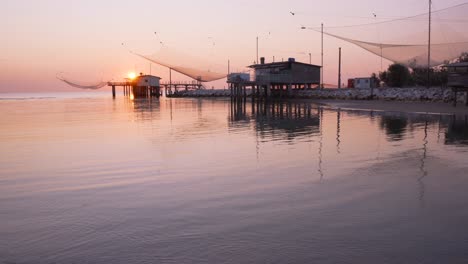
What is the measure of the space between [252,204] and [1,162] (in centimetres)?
956

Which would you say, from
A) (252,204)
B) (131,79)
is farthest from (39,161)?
(131,79)

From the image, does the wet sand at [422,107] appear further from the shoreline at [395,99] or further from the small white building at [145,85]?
the small white building at [145,85]

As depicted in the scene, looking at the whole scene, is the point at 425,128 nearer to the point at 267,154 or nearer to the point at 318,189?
the point at 267,154

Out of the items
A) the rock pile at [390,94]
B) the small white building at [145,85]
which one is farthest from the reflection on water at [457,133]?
the small white building at [145,85]

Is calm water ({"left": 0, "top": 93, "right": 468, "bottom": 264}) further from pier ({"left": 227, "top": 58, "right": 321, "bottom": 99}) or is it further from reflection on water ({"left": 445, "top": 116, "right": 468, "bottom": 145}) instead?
pier ({"left": 227, "top": 58, "right": 321, "bottom": 99})

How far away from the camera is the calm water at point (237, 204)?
540 centimetres

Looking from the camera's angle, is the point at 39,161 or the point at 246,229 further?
the point at 39,161

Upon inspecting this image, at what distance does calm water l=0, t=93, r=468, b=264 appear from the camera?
5402 mm

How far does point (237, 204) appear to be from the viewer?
7.59 m

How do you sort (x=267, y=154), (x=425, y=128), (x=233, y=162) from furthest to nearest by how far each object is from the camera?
1. (x=425, y=128)
2. (x=267, y=154)
3. (x=233, y=162)

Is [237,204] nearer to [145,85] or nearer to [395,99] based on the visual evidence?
[395,99]

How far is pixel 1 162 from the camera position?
12766mm

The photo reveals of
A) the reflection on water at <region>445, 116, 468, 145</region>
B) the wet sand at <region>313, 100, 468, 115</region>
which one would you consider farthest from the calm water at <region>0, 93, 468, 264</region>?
the wet sand at <region>313, 100, 468, 115</region>

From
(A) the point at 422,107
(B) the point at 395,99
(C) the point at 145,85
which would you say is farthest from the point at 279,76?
(C) the point at 145,85
